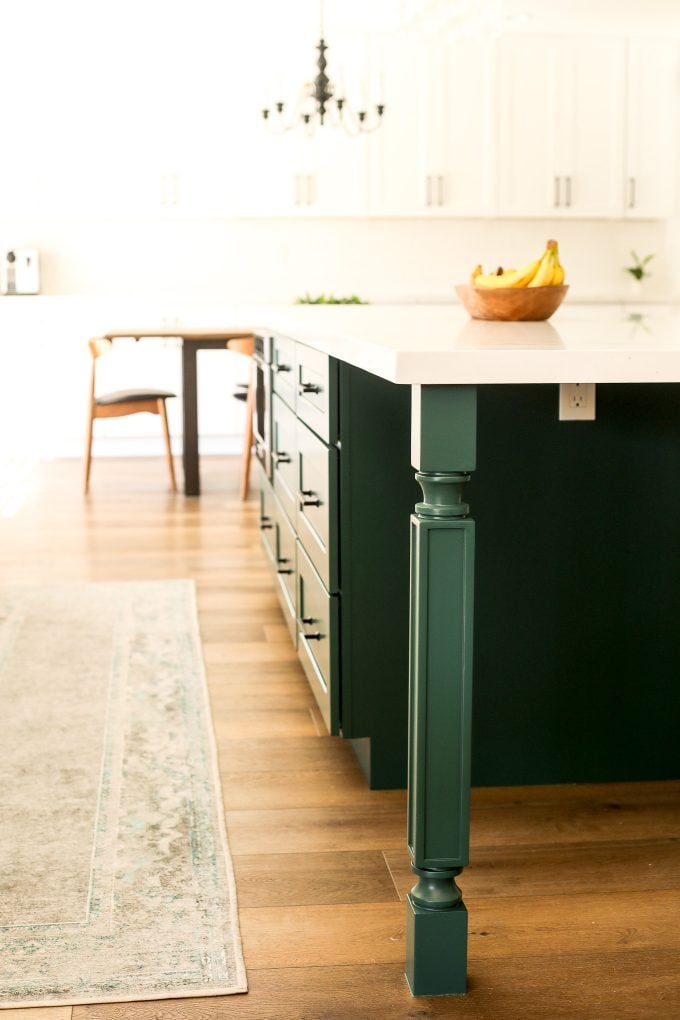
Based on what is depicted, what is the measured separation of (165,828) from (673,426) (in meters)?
1.18

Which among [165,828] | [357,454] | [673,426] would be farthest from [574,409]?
[165,828]

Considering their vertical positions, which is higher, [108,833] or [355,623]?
[355,623]

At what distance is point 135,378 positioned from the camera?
7316mm

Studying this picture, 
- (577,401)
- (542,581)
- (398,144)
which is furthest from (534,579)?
(398,144)

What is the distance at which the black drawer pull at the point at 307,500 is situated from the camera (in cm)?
250

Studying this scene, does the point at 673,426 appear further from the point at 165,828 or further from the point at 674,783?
the point at 165,828

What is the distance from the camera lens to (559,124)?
24.6 ft

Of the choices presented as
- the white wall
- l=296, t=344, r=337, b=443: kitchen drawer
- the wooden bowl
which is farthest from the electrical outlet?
the white wall

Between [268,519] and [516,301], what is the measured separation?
170cm

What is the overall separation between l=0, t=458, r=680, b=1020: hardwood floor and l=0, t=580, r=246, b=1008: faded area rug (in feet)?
0.16

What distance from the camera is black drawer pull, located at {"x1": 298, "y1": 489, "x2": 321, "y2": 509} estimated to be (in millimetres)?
2500

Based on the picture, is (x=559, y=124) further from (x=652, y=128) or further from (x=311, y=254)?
(x=311, y=254)

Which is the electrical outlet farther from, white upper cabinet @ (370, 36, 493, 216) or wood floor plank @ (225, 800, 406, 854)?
white upper cabinet @ (370, 36, 493, 216)

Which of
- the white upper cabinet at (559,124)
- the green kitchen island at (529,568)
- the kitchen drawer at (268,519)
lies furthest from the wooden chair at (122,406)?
the green kitchen island at (529,568)
